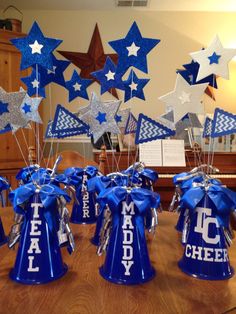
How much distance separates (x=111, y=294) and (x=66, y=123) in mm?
460

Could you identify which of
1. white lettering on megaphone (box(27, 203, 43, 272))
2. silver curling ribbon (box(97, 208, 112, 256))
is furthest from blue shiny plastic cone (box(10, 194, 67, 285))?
silver curling ribbon (box(97, 208, 112, 256))

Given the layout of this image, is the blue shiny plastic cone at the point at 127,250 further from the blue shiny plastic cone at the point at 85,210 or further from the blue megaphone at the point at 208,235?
the blue shiny plastic cone at the point at 85,210

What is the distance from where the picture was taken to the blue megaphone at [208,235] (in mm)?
722

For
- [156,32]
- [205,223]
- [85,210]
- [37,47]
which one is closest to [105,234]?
[205,223]

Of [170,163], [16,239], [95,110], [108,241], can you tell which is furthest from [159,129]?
[170,163]

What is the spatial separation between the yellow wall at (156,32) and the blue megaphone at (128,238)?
254cm

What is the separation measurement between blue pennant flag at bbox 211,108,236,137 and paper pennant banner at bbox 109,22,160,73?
Answer: 0.78 ft

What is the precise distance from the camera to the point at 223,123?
0.79 meters

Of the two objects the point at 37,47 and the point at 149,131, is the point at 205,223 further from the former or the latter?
the point at 37,47

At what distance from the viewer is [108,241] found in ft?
2.42

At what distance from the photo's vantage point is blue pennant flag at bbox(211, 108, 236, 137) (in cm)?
78

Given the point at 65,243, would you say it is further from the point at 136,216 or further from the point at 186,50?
the point at 186,50

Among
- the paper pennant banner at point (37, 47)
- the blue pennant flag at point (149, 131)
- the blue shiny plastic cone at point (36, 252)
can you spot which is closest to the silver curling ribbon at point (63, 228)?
the blue shiny plastic cone at point (36, 252)

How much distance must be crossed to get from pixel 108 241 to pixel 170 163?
1948mm
